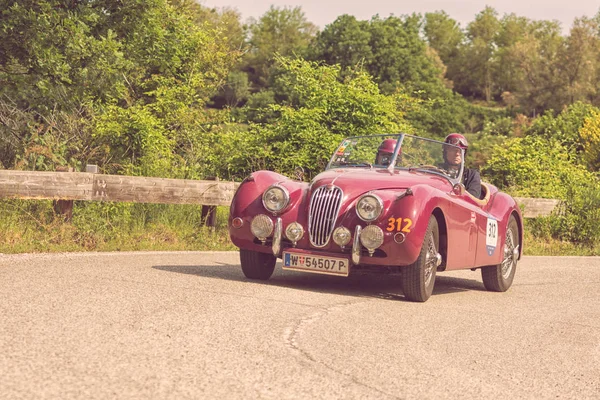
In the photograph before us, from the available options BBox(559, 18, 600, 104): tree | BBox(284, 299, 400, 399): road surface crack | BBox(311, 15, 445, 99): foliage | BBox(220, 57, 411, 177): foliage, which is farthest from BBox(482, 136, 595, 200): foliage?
BBox(559, 18, 600, 104): tree

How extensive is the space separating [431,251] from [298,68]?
42.6 feet

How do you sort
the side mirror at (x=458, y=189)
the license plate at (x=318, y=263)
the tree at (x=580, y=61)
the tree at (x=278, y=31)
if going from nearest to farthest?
1. the license plate at (x=318, y=263)
2. the side mirror at (x=458, y=189)
3. the tree at (x=580, y=61)
4. the tree at (x=278, y=31)

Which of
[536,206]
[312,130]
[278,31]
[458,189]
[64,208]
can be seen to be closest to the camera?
[458,189]

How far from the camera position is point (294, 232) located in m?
9.05

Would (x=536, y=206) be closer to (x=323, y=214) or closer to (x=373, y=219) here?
(x=323, y=214)

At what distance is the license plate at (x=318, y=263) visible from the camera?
875 cm

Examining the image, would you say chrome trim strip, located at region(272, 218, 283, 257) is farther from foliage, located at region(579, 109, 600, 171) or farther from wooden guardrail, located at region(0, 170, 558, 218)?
foliage, located at region(579, 109, 600, 171)

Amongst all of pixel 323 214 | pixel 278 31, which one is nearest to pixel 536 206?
pixel 323 214

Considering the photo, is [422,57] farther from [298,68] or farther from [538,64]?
[298,68]

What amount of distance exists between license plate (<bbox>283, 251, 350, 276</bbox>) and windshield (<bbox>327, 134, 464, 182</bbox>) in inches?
71.8

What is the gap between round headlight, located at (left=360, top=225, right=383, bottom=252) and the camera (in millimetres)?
8602

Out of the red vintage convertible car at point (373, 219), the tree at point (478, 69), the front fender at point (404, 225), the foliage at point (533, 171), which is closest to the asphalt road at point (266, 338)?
the red vintage convertible car at point (373, 219)

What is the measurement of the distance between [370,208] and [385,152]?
6.05 feet

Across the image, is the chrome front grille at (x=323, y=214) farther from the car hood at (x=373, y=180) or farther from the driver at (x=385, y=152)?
the driver at (x=385, y=152)
